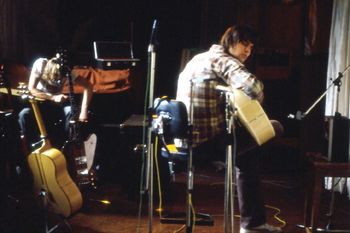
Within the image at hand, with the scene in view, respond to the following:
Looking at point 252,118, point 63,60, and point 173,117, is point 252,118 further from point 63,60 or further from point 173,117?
point 63,60

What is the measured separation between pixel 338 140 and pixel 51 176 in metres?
2.23

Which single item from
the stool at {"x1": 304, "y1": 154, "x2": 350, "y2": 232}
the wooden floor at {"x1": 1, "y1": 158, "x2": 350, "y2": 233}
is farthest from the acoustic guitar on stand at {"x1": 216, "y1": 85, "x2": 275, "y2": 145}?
the wooden floor at {"x1": 1, "y1": 158, "x2": 350, "y2": 233}

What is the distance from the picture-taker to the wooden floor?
167 inches

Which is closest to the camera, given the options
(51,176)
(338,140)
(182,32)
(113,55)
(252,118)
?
(252,118)

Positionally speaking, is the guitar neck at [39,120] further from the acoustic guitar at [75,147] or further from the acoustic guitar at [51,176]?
the acoustic guitar at [75,147]

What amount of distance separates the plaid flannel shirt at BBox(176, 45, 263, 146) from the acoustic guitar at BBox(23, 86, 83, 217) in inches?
46.1

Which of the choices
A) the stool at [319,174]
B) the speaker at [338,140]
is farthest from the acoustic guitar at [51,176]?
the speaker at [338,140]

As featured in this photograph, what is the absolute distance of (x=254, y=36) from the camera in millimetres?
3879

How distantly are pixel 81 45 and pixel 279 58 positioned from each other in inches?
107

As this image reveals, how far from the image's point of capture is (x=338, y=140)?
12.9 feet

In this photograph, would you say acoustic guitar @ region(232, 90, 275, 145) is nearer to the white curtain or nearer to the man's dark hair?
the man's dark hair

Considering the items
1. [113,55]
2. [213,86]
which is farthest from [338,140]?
[113,55]

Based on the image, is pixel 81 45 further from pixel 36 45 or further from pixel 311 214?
pixel 311 214

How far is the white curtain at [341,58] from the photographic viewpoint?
5223 millimetres
